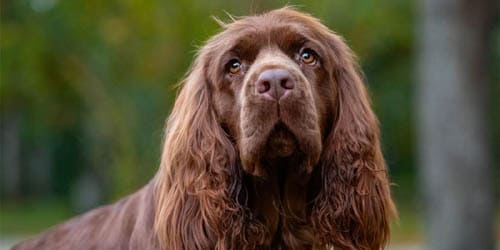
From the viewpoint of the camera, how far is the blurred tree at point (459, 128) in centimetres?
1412

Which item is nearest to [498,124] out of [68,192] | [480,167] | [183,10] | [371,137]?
[68,192]

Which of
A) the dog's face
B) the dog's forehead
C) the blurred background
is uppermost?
the dog's forehead

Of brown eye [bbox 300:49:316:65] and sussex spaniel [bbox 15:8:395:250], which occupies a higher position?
brown eye [bbox 300:49:316:65]

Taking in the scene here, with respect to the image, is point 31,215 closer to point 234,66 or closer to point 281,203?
point 281,203

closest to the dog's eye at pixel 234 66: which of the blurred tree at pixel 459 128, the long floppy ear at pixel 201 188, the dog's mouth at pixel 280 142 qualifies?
the long floppy ear at pixel 201 188

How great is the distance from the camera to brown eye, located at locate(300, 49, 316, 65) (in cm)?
618

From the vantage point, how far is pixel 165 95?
26.0 meters

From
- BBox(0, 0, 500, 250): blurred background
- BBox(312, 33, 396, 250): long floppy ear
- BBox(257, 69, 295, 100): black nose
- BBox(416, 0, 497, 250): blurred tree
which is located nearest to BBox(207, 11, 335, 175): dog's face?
BBox(257, 69, 295, 100): black nose

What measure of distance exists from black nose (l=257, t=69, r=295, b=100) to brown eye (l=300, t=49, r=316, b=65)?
39 centimetres

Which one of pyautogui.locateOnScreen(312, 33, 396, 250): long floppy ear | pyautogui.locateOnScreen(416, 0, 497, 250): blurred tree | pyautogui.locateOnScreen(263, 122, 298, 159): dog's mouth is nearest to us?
pyautogui.locateOnScreen(263, 122, 298, 159): dog's mouth

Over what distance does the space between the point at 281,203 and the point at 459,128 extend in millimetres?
8198

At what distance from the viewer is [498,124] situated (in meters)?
44.5

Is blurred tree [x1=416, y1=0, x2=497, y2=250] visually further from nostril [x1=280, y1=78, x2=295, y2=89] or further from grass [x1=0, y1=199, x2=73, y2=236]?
grass [x1=0, y1=199, x2=73, y2=236]

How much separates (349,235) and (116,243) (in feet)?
4.25
